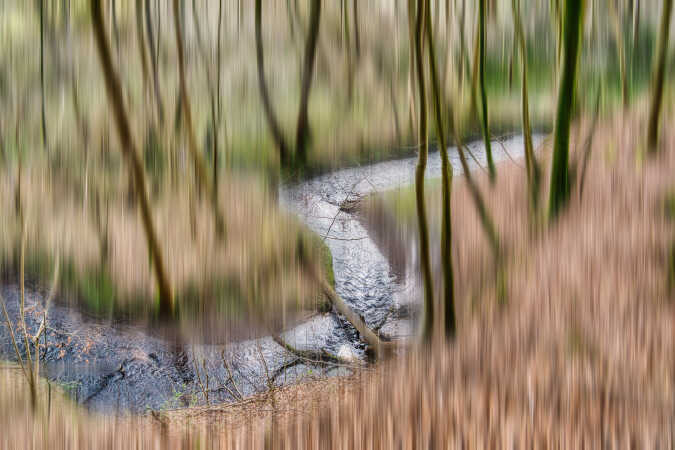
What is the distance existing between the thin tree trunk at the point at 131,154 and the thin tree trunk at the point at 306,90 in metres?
0.93

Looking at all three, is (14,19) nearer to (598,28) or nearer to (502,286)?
(502,286)

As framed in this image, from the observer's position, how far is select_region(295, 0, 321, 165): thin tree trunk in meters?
2.77

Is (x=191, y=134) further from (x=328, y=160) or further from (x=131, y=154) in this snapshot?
(x=328, y=160)

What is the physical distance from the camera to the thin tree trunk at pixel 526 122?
7.97 ft

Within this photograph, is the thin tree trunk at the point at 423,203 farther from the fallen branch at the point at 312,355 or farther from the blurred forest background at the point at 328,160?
the fallen branch at the point at 312,355

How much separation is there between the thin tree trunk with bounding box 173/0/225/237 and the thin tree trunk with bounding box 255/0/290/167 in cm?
47

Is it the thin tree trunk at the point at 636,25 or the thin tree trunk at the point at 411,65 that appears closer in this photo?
the thin tree trunk at the point at 411,65

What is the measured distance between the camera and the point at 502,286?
2.14m


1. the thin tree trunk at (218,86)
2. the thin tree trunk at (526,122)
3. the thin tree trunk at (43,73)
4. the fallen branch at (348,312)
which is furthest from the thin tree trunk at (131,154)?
the thin tree trunk at (526,122)

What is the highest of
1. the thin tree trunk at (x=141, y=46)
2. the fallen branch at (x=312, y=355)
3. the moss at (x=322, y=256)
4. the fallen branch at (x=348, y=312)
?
the thin tree trunk at (x=141, y=46)


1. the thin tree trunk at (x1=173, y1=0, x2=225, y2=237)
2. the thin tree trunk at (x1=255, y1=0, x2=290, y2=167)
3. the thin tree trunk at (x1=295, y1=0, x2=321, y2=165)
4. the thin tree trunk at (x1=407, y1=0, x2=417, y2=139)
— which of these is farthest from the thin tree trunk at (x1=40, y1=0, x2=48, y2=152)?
the thin tree trunk at (x1=407, y1=0, x2=417, y2=139)

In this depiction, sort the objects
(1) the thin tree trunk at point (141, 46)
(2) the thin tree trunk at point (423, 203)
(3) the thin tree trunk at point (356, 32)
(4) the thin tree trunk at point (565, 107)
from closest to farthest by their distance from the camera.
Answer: (2) the thin tree trunk at point (423, 203)
(4) the thin tree trunk at point (565, 107)
(1) the thin tree trunk at point (141, 46)
(3) the thin tree trunk at point (356, 32)

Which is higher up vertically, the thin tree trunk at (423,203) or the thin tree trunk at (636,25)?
the thin tree trunk at (636,25)

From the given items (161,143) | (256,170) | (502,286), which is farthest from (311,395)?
(161,143)
